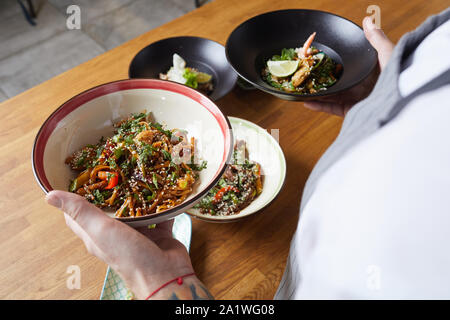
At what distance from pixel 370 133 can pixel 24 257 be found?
977 mm

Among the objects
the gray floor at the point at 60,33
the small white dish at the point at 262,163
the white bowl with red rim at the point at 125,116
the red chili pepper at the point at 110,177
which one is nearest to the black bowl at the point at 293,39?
the small white dish at the point at 262,163

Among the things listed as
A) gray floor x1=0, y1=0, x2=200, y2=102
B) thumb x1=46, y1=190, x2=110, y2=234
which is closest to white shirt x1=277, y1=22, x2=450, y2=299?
thumb x1=46, y1=190, x2=110, y2=234

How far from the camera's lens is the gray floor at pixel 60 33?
9.45 feet

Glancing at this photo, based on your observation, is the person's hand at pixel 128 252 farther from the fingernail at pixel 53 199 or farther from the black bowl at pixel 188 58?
the black bowl at pixel 188 58

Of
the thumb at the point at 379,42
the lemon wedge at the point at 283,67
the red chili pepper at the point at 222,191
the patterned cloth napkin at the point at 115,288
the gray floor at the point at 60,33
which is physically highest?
the thumb at the point at 379,42

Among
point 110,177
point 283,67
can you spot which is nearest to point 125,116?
point 110,177

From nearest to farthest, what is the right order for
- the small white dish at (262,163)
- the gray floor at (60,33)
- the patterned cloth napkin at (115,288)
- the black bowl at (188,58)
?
the patterned cloth napkin at (115,288)
the small white dish at (262,163)
the black bowl at (188,58)
the gray floor at (60,33)

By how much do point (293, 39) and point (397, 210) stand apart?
108 centimetres

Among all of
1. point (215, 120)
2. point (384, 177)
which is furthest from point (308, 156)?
point (384, 177)

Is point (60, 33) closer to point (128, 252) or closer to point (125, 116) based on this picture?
point (125, 116)

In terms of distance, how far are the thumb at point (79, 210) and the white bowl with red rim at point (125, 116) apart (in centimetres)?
9

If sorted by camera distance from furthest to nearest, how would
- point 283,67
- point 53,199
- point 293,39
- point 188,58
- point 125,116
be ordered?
point 188,58
point 293,39
point 283,67
point 125,116
point 53,199

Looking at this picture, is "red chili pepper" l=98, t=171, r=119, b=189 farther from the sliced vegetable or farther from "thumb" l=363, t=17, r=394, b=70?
"thumb" l=363, t=17, r=394, b=70

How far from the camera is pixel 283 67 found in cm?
132
